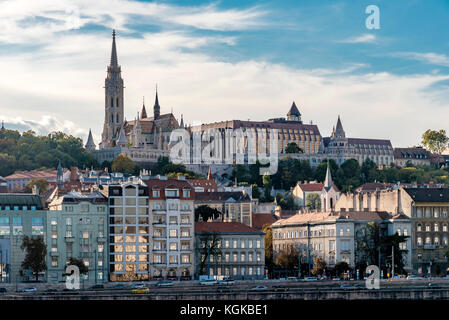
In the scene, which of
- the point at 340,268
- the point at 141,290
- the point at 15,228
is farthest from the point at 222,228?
the point at 141,290

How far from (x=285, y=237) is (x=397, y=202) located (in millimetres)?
13307

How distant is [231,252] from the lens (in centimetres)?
12762

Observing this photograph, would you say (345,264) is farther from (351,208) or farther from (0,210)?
(0,210)

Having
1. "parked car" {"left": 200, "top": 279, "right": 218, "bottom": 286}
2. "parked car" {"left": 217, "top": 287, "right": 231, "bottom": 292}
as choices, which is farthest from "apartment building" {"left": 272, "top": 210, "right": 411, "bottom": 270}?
"parked car" {"left": 217, "top": 287, "right": 231, "bottom": 292}

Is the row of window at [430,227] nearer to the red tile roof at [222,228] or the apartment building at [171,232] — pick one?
the red tile roof at [222,228]

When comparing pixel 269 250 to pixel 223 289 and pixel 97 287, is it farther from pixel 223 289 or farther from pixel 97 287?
pixel 223 289

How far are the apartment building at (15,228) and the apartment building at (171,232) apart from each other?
11051mm

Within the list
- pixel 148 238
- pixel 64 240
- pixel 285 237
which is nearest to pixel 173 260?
pixel 148 238

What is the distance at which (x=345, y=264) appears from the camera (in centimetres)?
12581

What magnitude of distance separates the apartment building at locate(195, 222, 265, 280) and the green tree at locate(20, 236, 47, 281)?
15815mm

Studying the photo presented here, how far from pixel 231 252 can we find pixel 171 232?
6.59 metres

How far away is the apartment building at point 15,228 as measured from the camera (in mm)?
117625

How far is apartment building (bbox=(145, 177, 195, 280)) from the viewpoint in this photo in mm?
124125

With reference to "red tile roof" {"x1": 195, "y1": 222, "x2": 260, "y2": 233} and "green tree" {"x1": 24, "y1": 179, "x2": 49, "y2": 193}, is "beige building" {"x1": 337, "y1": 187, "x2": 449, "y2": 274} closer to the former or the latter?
"red tile roof" {"x1": 195, "y1": 222, "x2": 260, "y2": 233}
